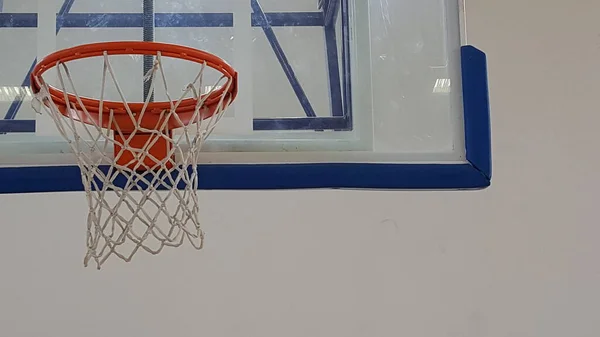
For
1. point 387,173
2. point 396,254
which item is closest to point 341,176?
point 387,173

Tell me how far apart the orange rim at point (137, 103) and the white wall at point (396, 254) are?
0.36m

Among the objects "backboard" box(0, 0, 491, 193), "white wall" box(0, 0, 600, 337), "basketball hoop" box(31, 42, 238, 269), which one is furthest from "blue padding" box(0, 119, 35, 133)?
"white wall" box(0, 0, 600, 337)

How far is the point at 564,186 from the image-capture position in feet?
4.60

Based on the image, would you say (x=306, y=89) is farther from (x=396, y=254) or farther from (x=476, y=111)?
(x=396, y=254)

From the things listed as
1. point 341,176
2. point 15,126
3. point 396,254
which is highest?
point 15,126

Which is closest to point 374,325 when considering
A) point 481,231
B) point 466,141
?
point 481,231

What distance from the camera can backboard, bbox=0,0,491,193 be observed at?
110cm

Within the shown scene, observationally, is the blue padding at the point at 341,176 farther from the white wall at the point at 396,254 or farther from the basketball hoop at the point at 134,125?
the white wall at the point at 396,254

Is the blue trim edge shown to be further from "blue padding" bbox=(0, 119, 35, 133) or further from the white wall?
"blue padding" bbox=(0, 119, 35, 133)

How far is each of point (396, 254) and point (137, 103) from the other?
26.6 inches

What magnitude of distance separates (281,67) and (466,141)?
0.39 meters

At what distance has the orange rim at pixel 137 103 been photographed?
878mm

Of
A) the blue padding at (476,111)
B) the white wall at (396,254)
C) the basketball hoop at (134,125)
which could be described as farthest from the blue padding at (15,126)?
the blue padding at (476,111)

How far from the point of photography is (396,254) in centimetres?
134
